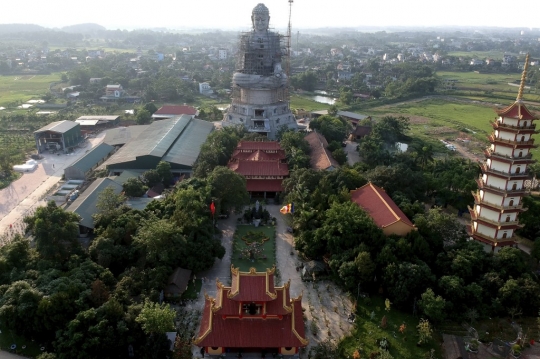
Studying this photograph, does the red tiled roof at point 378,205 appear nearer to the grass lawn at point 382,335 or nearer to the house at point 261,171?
the grass lawn at point 382,335

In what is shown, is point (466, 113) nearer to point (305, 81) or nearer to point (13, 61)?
point (305, 81)

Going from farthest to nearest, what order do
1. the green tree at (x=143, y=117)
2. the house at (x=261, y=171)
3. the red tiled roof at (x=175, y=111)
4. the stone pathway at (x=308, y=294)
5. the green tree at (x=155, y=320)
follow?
the red tiled roof at (x=175, y=111)
the green tree at (x=143, y=117)
the house at (x=261, y=171)
the stone pathway at (x=308, y=294)
the green tree at (x=155, y=320)

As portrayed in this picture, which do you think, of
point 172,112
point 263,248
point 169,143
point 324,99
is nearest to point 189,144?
point 169,143

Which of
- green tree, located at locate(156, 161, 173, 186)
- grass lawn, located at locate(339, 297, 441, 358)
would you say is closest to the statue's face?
green tree, located at locate(156, 161, 173, 186)

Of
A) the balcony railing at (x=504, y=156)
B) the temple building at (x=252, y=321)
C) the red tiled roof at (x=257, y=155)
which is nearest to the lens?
the temple building at (x=252, y=321)

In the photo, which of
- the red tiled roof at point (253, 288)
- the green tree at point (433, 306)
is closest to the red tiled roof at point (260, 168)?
the red tiled roof at point (253, 288)

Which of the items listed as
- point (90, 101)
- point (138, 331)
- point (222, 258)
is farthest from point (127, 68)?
point (138, 331)

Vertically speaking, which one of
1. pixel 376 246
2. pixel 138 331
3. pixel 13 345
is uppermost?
pixel 376 246
